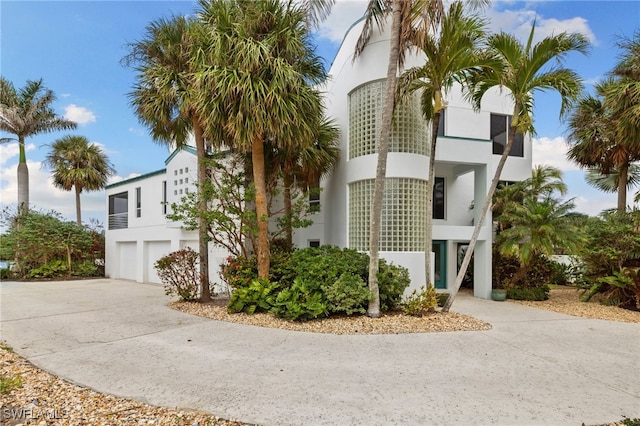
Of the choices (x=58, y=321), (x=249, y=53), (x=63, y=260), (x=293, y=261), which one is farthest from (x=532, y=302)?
(x=63, y=260)

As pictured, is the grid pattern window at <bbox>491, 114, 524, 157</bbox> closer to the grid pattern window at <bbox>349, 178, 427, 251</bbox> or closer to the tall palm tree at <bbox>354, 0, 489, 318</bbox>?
the grid pattern window at <bbox>349, 178, 427, 251</bbox>

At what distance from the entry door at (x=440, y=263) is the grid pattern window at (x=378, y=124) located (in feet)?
14.6

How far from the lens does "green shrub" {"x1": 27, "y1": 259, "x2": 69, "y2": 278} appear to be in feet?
55.3

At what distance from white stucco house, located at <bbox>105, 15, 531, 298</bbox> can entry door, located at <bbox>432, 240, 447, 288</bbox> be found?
36 millimetres

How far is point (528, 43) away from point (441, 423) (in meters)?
8.19

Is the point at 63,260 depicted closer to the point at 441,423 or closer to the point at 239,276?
the point at 239,276

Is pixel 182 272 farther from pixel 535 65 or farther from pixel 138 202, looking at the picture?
pixel 535 65

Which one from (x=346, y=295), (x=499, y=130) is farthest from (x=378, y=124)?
(x=499, y=130)

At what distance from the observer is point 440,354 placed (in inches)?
217

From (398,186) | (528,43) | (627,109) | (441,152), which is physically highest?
(528,43)

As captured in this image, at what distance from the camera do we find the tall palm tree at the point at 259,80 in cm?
758

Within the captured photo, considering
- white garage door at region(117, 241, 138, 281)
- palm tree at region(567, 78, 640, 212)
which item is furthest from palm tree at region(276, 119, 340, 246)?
white garage door at region(117, 241, 138, 281)

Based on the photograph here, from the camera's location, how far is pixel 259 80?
7.66m

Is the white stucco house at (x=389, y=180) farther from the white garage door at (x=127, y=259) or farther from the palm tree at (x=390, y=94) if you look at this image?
the palm tree at (x=390, y=94)
